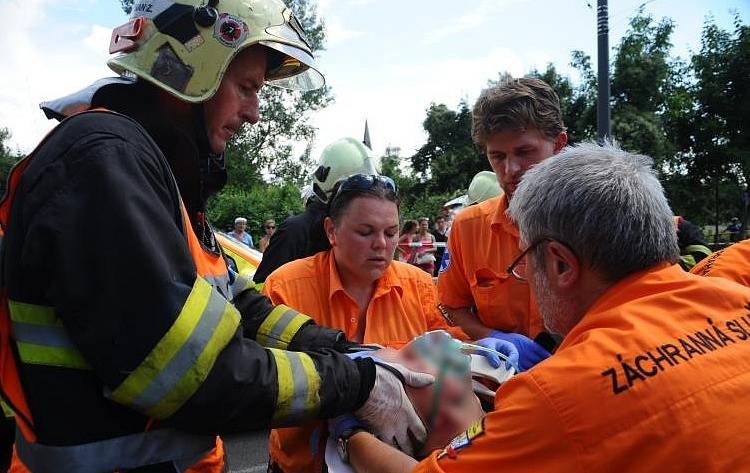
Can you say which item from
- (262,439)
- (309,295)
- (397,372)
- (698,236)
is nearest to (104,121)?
(397,372)

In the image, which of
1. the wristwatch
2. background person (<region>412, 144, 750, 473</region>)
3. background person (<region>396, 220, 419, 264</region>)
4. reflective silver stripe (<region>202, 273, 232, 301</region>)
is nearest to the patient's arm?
the wristwatch

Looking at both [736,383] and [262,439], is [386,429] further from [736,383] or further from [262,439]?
[262,439]

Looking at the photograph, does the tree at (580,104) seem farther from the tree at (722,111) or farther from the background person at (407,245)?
the background person at (407,245)

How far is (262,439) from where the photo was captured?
506cm

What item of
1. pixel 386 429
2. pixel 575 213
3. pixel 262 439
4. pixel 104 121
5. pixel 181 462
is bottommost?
pixel 262 439

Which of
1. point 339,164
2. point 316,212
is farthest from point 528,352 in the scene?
point 339,164

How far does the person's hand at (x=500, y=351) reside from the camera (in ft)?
6.46

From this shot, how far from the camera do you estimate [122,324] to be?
1.19m

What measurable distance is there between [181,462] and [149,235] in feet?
2.00

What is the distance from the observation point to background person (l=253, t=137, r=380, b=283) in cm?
377

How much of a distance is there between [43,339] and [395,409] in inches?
37.8

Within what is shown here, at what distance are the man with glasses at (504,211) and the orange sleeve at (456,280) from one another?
21mm

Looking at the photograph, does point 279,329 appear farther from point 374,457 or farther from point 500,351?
point 500,351

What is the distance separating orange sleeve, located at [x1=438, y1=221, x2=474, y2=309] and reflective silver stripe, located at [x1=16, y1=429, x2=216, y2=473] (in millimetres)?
1662
